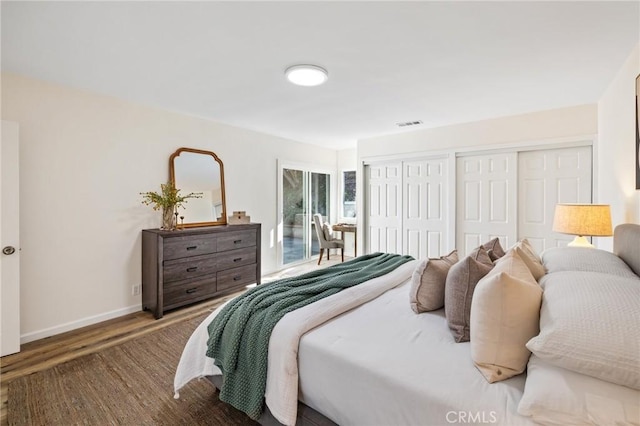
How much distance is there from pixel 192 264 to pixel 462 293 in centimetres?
293

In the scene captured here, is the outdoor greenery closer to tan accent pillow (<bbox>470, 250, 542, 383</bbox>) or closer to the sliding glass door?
the sliding glass door

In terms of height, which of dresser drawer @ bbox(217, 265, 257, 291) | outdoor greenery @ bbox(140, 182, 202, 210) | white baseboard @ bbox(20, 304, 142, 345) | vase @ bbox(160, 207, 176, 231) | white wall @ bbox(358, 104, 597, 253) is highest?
white wall @ bbox(358, 104, 597, 253)

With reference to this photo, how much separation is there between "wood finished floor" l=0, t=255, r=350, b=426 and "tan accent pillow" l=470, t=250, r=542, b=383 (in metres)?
2.57

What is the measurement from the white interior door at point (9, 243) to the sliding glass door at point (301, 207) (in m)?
3.27

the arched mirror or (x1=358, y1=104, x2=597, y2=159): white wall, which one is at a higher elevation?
(x1=358, y1=104, x2=597, y2=159): white wall

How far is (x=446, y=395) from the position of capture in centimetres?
106

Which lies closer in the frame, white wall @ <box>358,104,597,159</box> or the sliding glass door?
white wall @ <box>358,104,597,159</box>

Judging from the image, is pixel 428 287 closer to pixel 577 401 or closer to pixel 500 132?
pixel 577 401

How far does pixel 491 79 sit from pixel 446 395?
271 centimetres

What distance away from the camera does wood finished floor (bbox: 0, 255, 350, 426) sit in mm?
2234

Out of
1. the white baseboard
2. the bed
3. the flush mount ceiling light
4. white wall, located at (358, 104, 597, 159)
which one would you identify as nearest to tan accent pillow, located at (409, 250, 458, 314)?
the bed

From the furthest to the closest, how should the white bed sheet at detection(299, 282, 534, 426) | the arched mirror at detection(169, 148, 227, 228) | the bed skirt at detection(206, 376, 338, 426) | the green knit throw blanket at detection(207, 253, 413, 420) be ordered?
the arched mirror at detection(169, 148, 227, 228)
the green knit throw blanket at detection(207, 253, 413, 420)
the bed skirt at detection(206, 376, 338, 426)
the white bed sheet at detection(299, 282, 534, 426)

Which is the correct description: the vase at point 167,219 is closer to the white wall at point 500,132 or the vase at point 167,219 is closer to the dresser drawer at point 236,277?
the dresser drawer at point 236,277

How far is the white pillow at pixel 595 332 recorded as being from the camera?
88 centimetres
